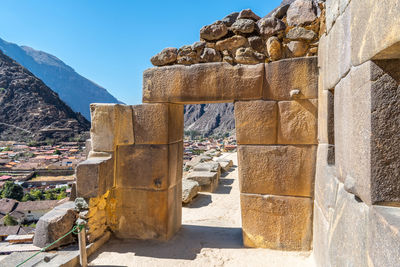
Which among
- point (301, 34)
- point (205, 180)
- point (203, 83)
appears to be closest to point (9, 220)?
point (205, 180)

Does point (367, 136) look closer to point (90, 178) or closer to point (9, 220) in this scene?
point (90, 178)

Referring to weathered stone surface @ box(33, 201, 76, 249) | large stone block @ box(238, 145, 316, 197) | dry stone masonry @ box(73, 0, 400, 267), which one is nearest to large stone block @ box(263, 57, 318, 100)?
dry stone masonry @ box(73, 0, 400, 267)

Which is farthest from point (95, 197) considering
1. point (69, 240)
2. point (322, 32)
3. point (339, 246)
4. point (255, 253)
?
point (322, 32)

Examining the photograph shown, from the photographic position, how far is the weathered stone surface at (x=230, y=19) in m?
3.94

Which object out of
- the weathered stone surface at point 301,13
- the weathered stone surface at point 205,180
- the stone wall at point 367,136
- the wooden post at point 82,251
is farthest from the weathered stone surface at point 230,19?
the weathered stone surface at point 205,180

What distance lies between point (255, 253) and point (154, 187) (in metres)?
1.83

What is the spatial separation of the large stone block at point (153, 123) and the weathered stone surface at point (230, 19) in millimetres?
1549

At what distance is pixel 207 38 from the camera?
13.2ft

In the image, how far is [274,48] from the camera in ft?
11.9

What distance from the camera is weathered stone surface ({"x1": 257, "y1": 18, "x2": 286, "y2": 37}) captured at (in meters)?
3.63

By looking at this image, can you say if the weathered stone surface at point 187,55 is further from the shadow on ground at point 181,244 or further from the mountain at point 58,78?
the mountain at point 58,78

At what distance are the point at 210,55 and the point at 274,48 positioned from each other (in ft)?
3.08

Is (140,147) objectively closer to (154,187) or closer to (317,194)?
(154,187)

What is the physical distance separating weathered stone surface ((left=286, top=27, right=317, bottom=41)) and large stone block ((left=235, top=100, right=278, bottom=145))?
0.93 metres
